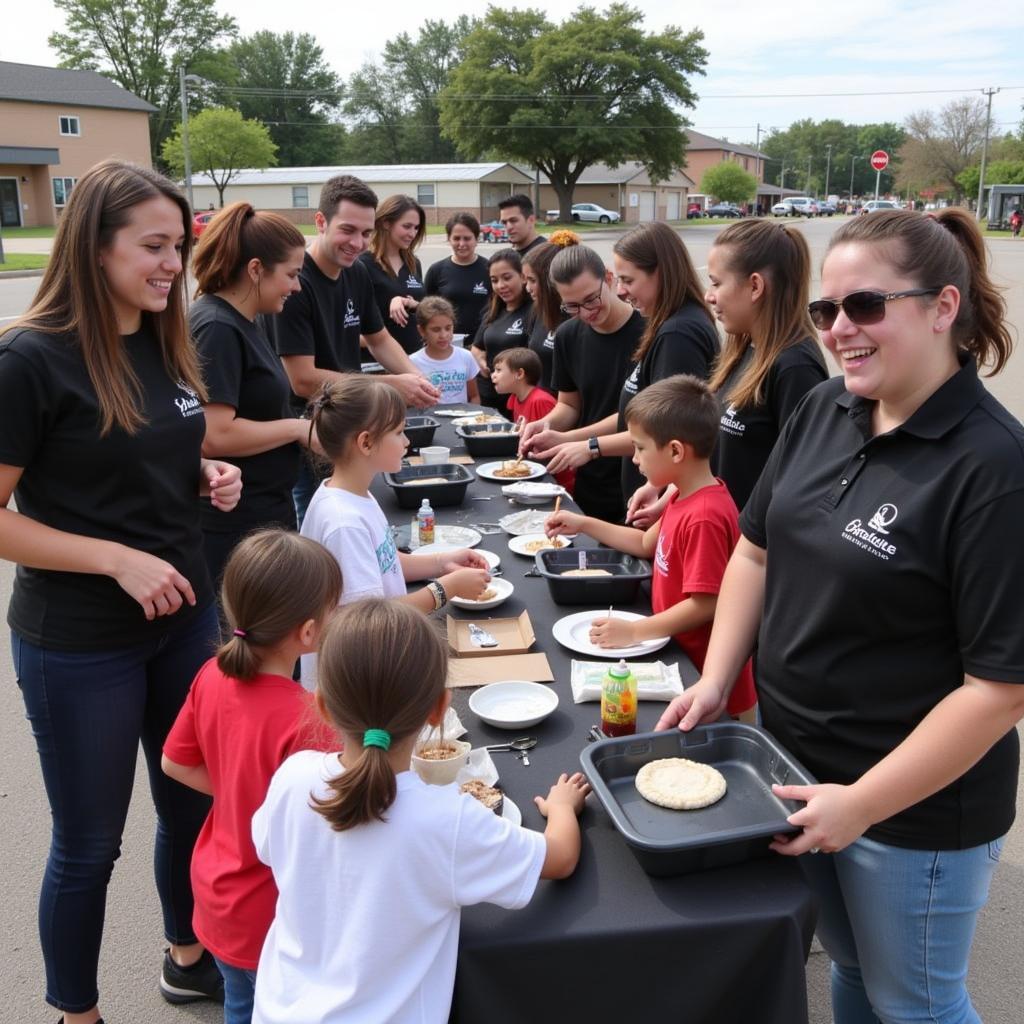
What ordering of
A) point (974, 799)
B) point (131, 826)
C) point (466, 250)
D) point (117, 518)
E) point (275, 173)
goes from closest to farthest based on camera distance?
Answer: point (974, 799)
point (117, 518)
point (131, 826)
point (466, 250)
point (275, 173)

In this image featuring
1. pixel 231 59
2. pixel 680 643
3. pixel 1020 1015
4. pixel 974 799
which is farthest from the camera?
pixel 231 59

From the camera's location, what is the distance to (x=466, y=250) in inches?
279

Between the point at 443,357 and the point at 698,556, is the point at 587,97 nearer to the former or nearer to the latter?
the point at 443,357

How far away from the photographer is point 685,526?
2617mm

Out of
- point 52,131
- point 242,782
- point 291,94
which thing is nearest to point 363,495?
point 242,782

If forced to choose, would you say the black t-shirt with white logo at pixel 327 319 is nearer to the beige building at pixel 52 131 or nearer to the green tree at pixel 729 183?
the beige building at pixel 52 131

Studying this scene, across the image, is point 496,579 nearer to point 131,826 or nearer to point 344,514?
point 344,514

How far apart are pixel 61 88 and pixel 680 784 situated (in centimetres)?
5345

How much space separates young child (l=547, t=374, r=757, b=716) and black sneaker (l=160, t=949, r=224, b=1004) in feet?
4.87

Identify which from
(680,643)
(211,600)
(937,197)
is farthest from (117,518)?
(937,197)

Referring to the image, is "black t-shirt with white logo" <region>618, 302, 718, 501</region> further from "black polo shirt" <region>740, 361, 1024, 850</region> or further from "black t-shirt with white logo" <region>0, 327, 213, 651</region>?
"black t-shirt with white logo" <region>0, 327, 213, 651</region>

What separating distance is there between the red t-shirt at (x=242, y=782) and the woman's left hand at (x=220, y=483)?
2.32 feet

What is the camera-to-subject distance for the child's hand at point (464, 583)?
2734 mm

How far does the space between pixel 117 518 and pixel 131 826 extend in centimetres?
180
